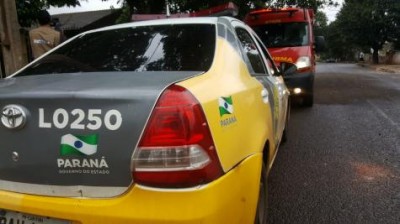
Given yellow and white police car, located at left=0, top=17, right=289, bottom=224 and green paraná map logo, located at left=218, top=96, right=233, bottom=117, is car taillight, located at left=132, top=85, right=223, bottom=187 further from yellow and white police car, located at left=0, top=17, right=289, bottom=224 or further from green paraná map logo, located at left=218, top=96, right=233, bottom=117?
green paraná map logo, located at left=218, top=96, right=233, bottom=117

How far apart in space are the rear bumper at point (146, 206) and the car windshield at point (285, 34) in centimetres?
750

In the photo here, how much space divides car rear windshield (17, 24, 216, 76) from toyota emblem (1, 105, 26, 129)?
0.73 m

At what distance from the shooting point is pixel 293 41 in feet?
30.8

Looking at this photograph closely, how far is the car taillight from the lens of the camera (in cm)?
203

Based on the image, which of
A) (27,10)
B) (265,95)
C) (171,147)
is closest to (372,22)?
(27,10)

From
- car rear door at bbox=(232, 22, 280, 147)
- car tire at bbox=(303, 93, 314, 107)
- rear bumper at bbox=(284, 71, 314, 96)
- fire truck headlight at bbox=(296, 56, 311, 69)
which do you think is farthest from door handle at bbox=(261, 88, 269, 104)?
car tire at bbox=(303, 93, 314, 107)

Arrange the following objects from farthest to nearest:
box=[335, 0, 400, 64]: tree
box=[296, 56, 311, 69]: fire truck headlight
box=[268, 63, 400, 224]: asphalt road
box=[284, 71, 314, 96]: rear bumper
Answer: box=[335, 0, 400, 64]: tree < box=[296, 56, 311, 69]: fire truck headlight < box=[284, 71, 314, 96]: rear bumper < box=[268, 63, 400, 224]: asphalt road

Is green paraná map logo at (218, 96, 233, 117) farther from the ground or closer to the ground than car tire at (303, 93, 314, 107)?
farther from the ground

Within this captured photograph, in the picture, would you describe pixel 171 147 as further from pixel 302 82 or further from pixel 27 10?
pixel 27 10

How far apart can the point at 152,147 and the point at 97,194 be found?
356 millimetres

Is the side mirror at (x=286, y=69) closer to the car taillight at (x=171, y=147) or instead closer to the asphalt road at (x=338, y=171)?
the asphalt road at (x=338, y=171)

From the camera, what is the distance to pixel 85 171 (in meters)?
2.09

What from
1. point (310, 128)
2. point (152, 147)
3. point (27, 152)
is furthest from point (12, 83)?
point (310, 128)

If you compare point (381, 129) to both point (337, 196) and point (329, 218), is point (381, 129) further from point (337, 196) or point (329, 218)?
point (329, 218)
